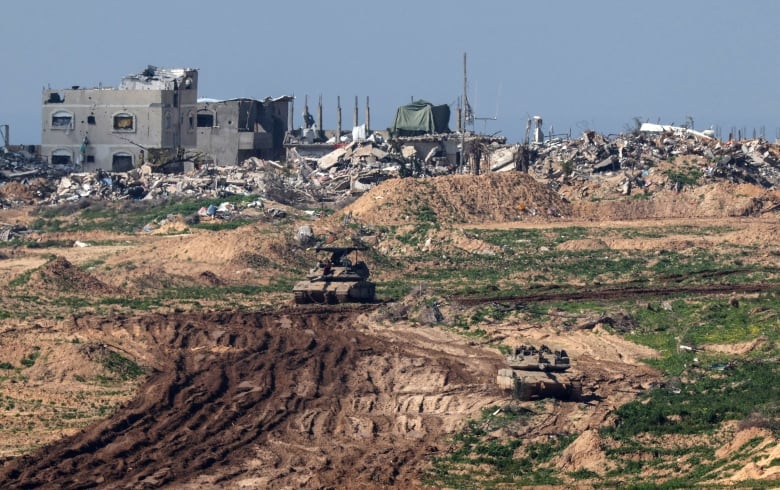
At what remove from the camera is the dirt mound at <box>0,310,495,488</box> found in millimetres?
24641

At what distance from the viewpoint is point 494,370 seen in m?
33.7

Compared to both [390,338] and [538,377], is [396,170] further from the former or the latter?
[538,377]

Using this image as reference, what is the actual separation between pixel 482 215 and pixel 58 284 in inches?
797

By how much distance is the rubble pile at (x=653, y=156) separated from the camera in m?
67.2

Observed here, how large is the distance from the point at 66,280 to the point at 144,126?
3811 centimetres

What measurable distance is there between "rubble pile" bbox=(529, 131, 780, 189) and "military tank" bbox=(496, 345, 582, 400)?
1428 inches

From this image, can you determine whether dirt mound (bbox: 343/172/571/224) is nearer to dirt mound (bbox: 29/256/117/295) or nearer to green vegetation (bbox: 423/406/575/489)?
dirt mound (bbox: 29/256/117/295)

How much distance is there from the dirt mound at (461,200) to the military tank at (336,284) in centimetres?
1269

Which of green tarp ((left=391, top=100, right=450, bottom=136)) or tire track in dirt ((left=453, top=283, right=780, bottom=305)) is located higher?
green tarp ((left=391, top=100, right=450, bottom=136))

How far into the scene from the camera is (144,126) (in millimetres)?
81875

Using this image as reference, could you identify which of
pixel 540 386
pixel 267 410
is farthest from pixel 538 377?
pixel 267 410

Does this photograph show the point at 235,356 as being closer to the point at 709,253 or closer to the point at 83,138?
the point at 709,253

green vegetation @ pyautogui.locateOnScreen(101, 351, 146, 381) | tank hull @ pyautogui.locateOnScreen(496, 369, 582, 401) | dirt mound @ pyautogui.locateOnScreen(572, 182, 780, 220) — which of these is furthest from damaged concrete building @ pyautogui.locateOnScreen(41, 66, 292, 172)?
tank hull @ pyautogui.locateOnScreen(496, 369, 582, 401)

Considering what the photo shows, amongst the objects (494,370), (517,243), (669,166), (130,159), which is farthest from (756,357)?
(130,159)
